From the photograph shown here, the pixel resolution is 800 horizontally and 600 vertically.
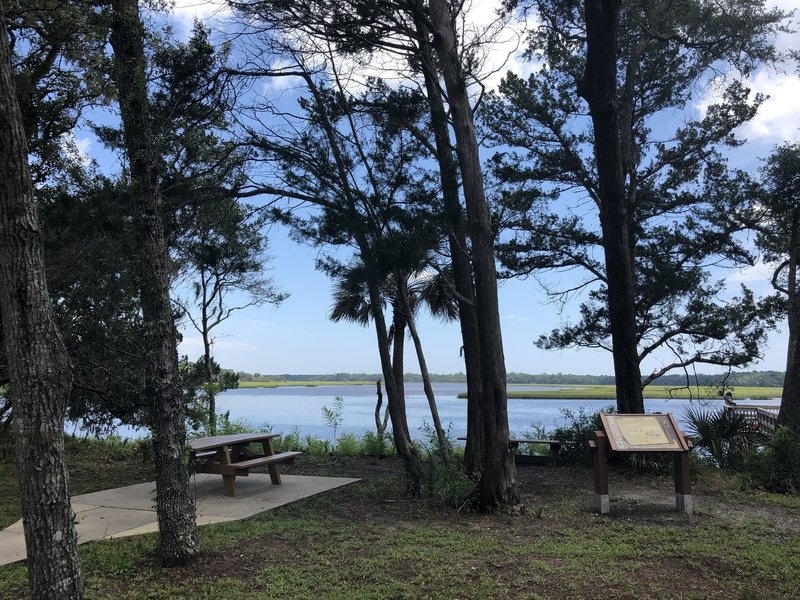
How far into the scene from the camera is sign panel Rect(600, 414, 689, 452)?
19.1ft

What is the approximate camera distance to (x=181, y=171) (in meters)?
6.50

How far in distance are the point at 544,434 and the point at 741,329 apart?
12.1 feet

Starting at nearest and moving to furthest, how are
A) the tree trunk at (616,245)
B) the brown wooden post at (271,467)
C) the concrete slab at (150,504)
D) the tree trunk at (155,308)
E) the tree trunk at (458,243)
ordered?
the tree trunk at (155,308)
the concrete slab at (150,504)
the tree trunk at (458,243)
the brown wooden post at (271,467)
the tree trunk at (616,245)

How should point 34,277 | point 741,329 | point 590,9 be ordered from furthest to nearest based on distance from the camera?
1. point 741,329
2. point 590,9
3. point 34,277

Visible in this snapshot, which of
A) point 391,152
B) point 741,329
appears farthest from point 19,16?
point 741,329

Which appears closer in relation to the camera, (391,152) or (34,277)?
(34,277)

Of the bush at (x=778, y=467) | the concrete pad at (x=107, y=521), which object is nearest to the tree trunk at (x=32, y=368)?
the concrete pad at (x=107, y=521)

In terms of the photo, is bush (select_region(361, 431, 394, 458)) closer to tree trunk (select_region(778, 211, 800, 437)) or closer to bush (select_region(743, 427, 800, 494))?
bush (select_region(743, 427, 800, 494))

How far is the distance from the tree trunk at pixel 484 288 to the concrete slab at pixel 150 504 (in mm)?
2308

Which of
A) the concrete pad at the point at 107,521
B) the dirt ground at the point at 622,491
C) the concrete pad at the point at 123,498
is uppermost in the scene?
the concrete pad at the point at 107,521

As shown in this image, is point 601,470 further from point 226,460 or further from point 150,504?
point 150,504

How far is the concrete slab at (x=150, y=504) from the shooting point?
17.4 feet

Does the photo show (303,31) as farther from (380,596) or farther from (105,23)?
(380,596)

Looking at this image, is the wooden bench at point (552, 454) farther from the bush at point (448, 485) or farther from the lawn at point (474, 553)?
the bush at point (448, 485)
